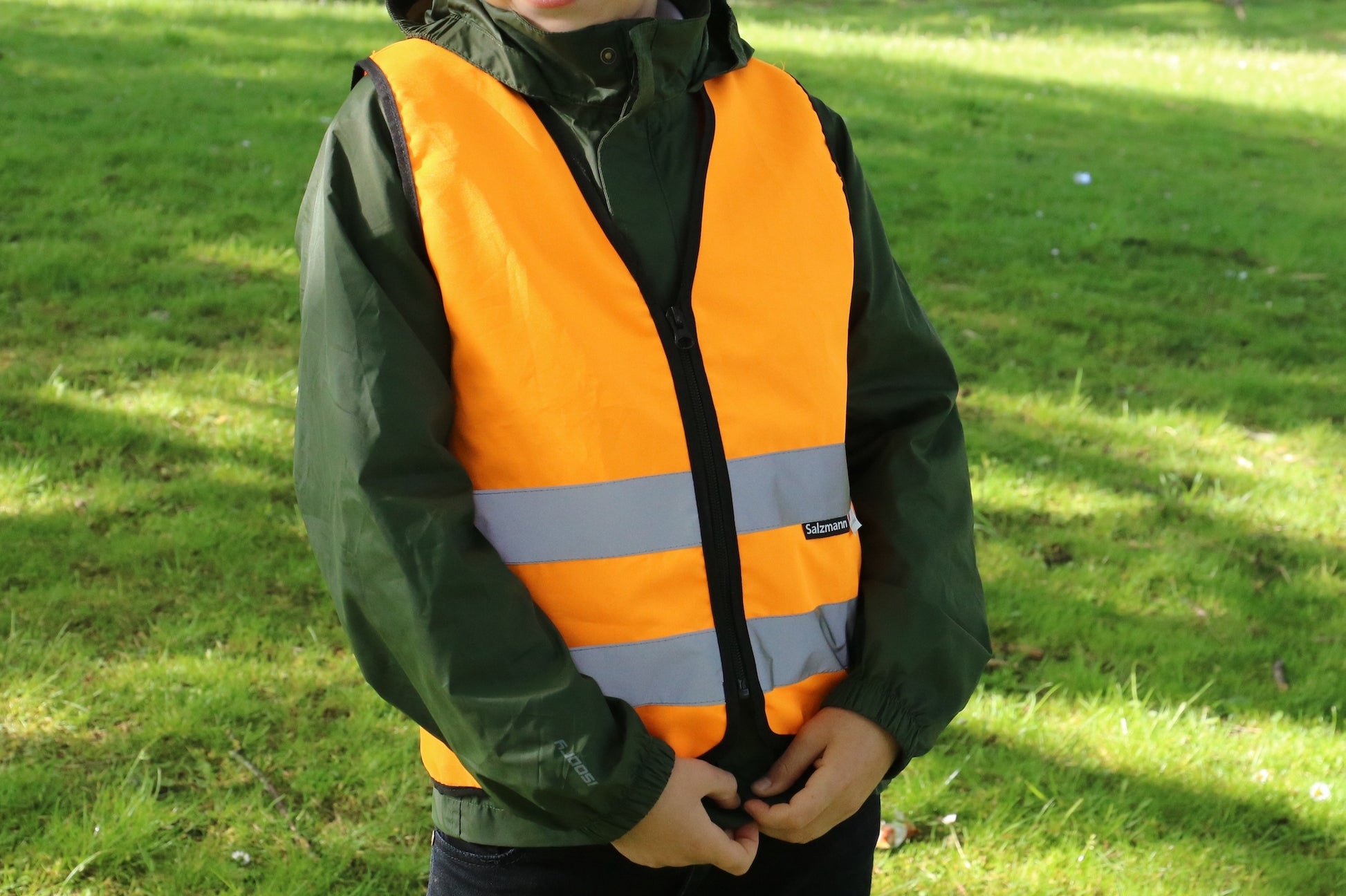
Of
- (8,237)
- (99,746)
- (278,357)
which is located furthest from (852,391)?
(8,237)

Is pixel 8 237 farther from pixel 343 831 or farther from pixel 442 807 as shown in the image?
pixel 442 807

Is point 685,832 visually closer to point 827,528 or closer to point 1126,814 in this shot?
point 827,528

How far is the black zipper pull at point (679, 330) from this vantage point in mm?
1566

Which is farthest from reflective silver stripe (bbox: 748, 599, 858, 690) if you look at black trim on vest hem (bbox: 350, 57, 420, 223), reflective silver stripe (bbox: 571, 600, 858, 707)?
black trim on vest hem (bbox: 350, 57, 420, 223)

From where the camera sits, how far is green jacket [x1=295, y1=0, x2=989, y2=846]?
1.43 m

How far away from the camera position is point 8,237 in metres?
5.75

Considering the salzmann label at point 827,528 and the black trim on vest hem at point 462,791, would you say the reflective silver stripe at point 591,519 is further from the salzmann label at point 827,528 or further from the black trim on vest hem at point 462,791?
the black trim on vest hem at point 462,791

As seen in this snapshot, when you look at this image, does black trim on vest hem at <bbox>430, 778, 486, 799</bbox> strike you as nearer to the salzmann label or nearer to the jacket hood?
the salzmann label

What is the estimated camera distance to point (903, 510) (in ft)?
5.86

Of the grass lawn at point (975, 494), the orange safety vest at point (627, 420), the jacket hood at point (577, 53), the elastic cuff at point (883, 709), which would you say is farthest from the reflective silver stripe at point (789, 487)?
the grass lawn at point (975, 494)

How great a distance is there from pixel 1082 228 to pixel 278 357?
4.63 metres

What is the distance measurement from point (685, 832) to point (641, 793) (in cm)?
7

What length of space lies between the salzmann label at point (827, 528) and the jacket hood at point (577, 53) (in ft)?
1.93

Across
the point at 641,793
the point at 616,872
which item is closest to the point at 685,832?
the point at 641,793
